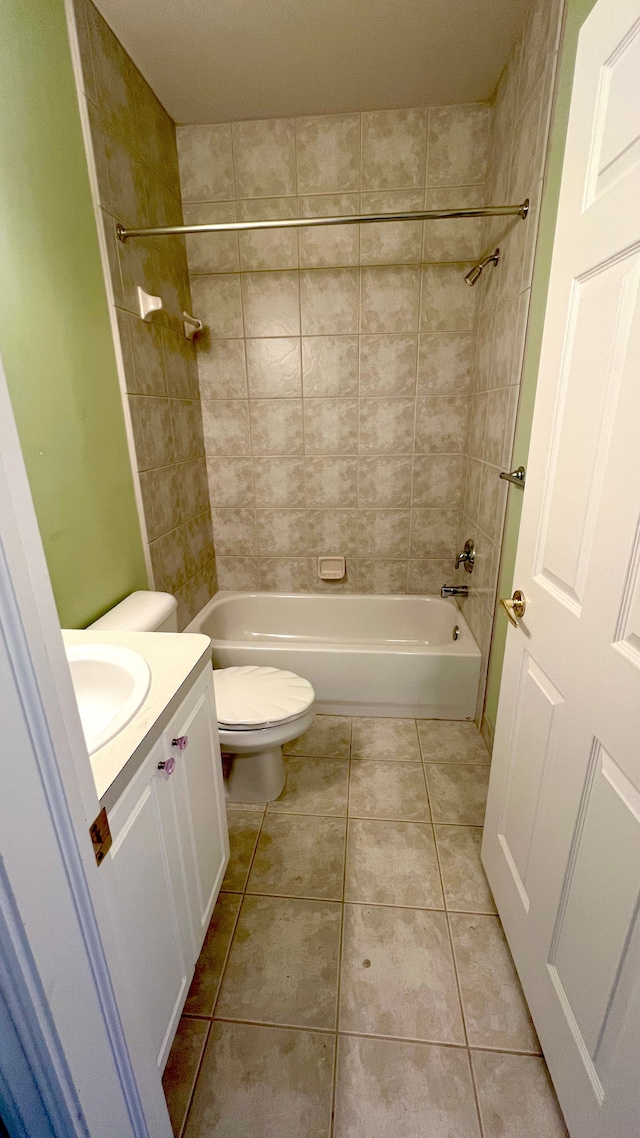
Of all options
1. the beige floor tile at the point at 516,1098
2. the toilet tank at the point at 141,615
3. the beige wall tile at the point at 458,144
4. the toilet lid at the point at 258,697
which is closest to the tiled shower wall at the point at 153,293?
the toilet tank at the point at 141,615

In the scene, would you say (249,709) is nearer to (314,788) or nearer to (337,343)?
(314,788)

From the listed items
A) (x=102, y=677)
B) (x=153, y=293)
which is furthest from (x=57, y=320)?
(x=102, y=677)

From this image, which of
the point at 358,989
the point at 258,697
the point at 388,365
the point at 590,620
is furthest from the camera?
the point at 388,365

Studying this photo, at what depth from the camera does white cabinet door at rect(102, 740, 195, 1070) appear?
0.73 metres

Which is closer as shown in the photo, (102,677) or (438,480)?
(102,677)

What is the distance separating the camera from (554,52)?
1305mm

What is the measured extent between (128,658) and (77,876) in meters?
0.57

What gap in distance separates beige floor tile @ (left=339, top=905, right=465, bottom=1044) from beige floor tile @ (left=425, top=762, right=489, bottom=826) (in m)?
0.37

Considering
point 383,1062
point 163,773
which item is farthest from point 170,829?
point 383,1062

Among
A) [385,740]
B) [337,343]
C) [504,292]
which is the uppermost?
[504,292]

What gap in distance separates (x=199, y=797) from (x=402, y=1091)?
0.74 metres

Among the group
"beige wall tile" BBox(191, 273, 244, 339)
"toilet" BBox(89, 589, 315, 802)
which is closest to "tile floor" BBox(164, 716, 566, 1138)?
"toilet" BBox(89, 589, 315, 802)

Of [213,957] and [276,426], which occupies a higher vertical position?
[276,426]

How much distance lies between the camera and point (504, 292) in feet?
5.81
